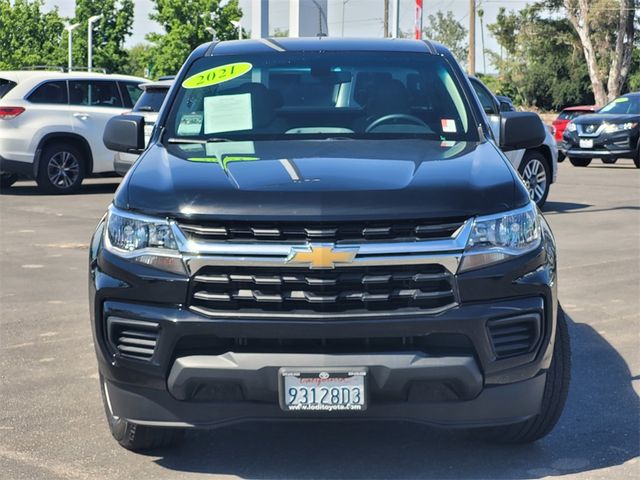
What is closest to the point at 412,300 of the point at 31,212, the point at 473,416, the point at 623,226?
the point at 473,416

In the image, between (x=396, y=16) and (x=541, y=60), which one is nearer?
(x=396, y=16)

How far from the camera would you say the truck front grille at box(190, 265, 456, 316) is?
4.16 metres

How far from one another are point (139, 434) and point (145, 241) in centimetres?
88

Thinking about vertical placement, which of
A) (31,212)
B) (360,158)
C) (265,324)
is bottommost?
(31,212)

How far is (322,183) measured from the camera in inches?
172

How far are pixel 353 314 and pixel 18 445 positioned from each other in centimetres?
175

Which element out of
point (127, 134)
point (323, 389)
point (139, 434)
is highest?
point (127, 134)

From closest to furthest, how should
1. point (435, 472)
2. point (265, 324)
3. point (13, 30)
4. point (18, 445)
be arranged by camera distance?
1. point (265, 324)
2. point (435, 472)
3. point (18, 445)
4. point (13, 30)

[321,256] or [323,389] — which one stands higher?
[321,256]

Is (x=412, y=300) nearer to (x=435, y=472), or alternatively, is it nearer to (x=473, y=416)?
(x=473, y=416)

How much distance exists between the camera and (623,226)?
13516 mm

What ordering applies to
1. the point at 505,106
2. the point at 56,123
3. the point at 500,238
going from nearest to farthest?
1. the point at 500,238
2. the point at 505,106
3. the point at 56,123

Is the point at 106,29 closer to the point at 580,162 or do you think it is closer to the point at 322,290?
the point at 580,162

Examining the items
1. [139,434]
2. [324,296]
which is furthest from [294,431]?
[324,296]
